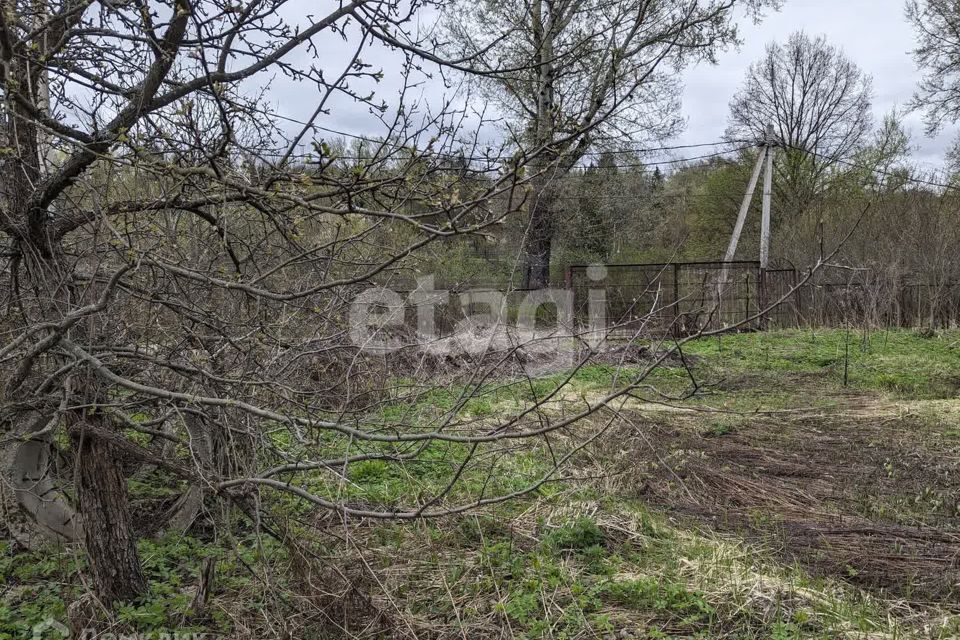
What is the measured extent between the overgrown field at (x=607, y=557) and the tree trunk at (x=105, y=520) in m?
0.12

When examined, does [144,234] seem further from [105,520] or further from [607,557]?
[607,557]

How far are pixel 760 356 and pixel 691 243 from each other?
15946 mm

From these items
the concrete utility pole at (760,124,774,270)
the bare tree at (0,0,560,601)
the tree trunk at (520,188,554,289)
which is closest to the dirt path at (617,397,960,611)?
the bare tree at (0,0,560,601)

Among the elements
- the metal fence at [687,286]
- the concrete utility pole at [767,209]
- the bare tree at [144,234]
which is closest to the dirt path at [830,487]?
the bare tree at [144,234]

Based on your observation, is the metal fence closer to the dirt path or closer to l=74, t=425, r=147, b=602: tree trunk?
the dirt path

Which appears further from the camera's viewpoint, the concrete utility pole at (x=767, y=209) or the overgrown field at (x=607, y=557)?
the concrete utility pole at (x=767, y=209)

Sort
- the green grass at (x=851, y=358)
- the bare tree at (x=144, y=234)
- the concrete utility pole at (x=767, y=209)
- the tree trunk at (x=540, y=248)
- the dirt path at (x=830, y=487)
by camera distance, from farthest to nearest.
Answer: the concrete utility pole at (x=767, y=209) → the tree trunk at (x=540, y=248) → the green grass at (x=851, y=358) → the dirt path at (x=830, y=487) → the bare tree at (x=144, y=234)

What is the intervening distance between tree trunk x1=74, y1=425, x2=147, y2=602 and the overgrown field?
0.12m

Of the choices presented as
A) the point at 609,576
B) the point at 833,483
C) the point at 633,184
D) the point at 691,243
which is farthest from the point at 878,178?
the point at 609,576

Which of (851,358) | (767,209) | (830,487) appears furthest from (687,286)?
(830,487)

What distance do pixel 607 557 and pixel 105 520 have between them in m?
2.37

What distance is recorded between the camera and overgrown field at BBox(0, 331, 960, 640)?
2875mm

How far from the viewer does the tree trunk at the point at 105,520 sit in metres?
3.06

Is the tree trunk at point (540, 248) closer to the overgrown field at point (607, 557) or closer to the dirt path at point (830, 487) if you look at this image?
the dirt path at point (830, 487)
